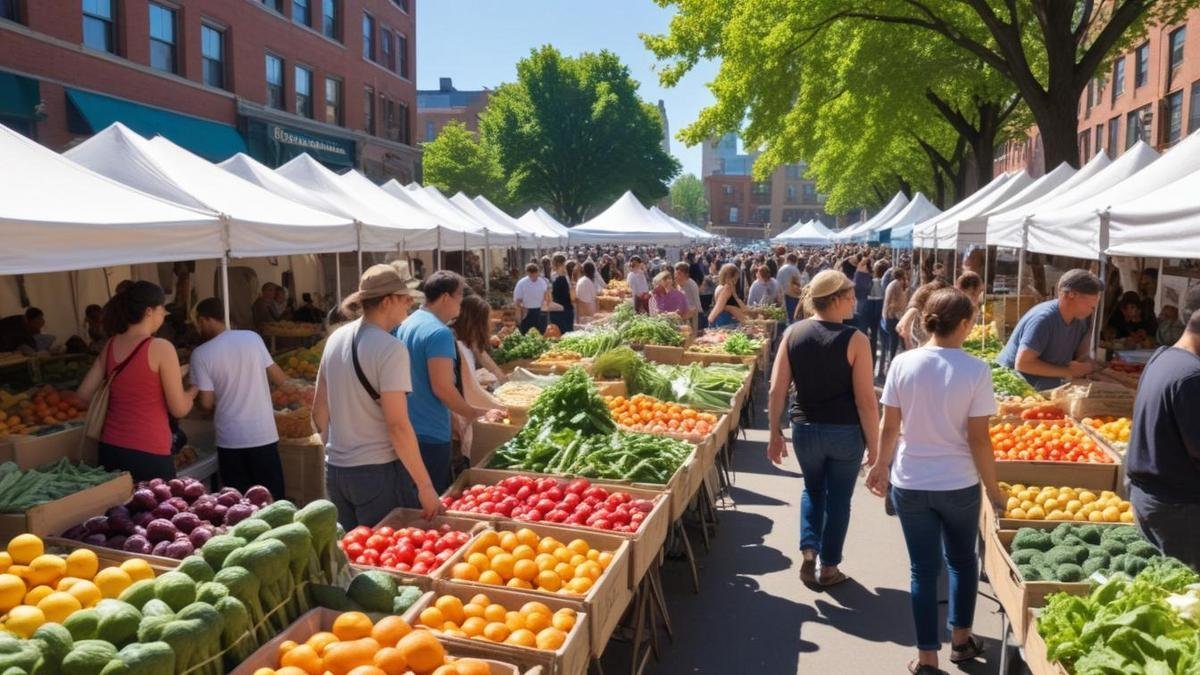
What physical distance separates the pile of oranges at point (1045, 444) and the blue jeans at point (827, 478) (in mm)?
1101

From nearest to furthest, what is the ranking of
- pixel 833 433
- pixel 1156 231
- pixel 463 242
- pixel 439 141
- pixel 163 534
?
pixel 163 534
pixel 833 433
pixel 1156 231
pixel 463 242
pixel 439 141

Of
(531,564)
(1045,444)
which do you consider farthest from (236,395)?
(1045,444)

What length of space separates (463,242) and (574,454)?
374 inches

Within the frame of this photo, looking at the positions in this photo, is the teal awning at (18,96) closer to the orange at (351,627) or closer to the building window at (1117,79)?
the orange at (351,627)

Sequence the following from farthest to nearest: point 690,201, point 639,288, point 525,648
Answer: point 690,201, point 639,288, point 525,648

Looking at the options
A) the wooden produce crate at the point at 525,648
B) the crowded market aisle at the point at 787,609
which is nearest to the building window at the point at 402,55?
the crowded market aisle at the point at 787,609

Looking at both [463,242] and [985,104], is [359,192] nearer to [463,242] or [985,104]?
[463,242]

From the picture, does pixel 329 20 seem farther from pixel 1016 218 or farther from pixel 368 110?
pixel 1016 218

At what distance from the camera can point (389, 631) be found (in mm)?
2939

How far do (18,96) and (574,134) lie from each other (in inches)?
1331

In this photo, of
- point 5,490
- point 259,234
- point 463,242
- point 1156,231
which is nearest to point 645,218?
point 463,242

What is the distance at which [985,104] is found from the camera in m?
22.9

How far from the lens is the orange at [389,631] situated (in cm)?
293

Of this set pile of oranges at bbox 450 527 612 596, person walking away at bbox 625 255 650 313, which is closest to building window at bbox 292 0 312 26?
person walking away at bbox 625 255 650 313
